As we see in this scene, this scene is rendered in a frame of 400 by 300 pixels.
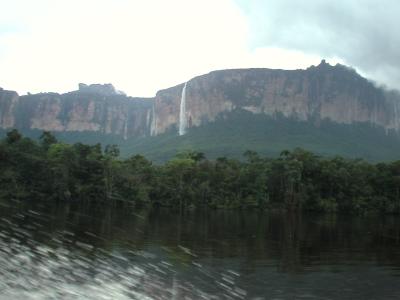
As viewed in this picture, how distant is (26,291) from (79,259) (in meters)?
6.40

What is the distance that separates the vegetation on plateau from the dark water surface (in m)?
37.2

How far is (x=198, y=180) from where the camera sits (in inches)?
3383

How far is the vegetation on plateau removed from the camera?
237 feet

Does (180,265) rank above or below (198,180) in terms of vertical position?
below

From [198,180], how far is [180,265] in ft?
210

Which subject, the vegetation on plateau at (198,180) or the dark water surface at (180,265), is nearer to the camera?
the dark water surface at (180,265)

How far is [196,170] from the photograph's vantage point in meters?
86.3

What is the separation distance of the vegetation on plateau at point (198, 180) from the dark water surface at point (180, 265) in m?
37.2

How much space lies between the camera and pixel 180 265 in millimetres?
22000

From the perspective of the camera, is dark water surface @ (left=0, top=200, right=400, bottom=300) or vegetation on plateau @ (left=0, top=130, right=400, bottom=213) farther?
vegetation on plateau @ (left=0, top=130, right=400, bottom=213)

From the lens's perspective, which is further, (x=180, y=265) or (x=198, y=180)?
(x=198, y=180)

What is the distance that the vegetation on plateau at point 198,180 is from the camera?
237 feet

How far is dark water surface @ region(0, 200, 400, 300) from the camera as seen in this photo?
16359mm

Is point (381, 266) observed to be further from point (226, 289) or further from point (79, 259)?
point (79, 259)
